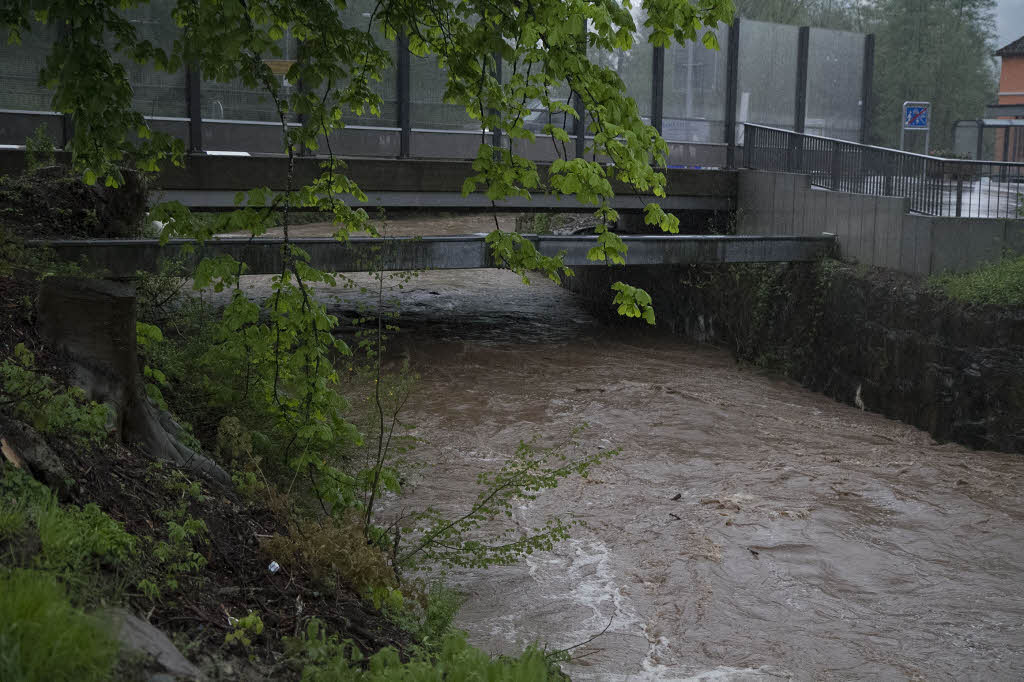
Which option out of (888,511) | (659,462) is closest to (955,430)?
(888,511)

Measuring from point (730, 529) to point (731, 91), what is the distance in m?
15.7

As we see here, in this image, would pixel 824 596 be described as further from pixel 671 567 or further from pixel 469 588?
pixel 469 588

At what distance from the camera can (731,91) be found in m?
23.7

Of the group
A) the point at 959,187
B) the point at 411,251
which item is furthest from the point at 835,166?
the point at 411,251

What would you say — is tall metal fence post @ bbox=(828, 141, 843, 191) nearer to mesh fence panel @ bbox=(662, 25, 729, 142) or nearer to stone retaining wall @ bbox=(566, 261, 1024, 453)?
stone retaining wall @ bbox=(566, 261, 1024, 453)

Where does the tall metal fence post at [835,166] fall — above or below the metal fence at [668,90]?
below

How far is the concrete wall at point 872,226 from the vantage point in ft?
50.4

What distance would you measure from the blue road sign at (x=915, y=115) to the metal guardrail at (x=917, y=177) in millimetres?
2930

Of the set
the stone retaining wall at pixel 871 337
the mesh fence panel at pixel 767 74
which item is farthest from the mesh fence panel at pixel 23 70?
the mesh fence panel at pixel 767 74

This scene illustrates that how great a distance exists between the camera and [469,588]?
870 cm

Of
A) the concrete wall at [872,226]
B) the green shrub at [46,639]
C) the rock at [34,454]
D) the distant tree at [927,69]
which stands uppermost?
the distant tree at [927,69]

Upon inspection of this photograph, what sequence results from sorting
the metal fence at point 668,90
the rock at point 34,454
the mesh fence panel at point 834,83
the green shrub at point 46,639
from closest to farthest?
the green shrub at point 46,639 → the rock at point 34,454 → the metal fence at point 668,90 → the mesh fence panel at point 834,83

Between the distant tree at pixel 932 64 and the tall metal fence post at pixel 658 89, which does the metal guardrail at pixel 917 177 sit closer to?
the tall metal fence post at pixel 658 89

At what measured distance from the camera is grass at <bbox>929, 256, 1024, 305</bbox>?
13891 millimetres
